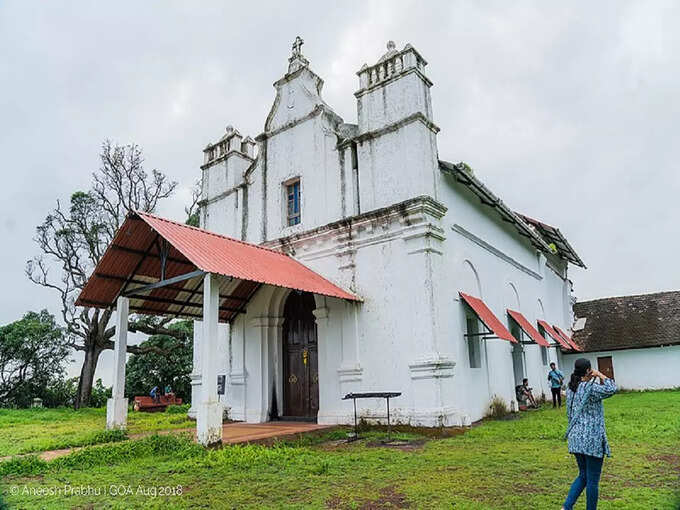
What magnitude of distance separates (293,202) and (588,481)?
10.9 metres

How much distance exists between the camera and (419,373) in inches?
416

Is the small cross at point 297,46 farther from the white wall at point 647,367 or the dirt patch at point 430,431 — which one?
the white wall at point 647,367

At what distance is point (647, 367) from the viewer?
77.9 ft

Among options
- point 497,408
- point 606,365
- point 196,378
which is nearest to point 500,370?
point 497,408

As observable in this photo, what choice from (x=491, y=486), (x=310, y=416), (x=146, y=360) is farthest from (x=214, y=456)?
(x=146, y=360)

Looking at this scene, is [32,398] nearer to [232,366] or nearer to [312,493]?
[232,366]

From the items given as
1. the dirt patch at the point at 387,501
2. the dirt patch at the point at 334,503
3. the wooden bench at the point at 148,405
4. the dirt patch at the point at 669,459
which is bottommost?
the wooden bench at the point at 148,405

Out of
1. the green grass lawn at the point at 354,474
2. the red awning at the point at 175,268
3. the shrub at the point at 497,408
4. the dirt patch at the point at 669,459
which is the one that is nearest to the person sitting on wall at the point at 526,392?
the shrub at the point at 497,408

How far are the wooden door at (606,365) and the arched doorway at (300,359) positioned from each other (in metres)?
17.9

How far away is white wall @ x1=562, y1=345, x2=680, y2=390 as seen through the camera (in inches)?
915

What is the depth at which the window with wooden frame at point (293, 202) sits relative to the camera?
14.0 metres

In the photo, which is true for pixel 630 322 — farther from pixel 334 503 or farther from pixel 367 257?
pixel 334 503

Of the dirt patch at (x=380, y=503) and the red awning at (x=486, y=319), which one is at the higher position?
the red awning at (x=486, y=319)

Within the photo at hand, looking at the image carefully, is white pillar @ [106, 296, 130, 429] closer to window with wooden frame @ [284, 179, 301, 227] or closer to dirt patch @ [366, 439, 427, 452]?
window with wooden frame @ [284, 179, 301, 227]
